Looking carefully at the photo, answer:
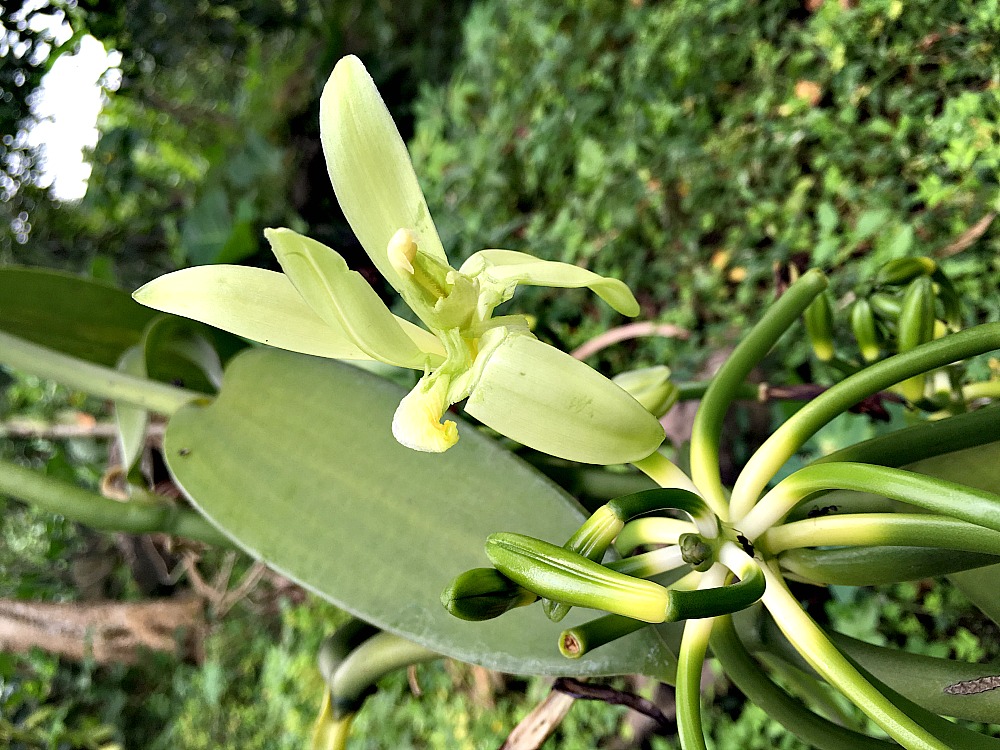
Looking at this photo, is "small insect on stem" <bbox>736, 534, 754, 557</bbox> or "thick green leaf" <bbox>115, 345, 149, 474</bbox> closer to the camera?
"small insect on stem" <bbox>736, 534, 754, 557</bbox>

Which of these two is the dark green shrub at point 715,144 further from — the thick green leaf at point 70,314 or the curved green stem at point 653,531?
the thick green leaf at point 70,314

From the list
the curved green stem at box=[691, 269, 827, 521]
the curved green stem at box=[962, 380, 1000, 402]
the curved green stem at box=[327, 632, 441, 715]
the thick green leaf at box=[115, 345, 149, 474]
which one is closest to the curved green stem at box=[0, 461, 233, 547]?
the thick green leaf at box=[115, 345, 149, 474]

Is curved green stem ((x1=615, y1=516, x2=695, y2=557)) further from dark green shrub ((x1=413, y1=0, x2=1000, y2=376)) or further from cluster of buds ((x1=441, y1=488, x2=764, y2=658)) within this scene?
dark green shrub ((x1=413, y1=0, x2=1000, y2=376))

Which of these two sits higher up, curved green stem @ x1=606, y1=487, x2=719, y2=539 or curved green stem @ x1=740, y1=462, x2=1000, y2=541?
curved green stem @ x1=740, y1=462, x2=1000, y2=541

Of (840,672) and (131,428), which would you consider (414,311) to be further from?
(131,428)

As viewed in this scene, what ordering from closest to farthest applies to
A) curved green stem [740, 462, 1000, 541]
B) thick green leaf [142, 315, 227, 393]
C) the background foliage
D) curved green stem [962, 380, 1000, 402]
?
1. curved green stem [740, 462, 1000, 541]
2. curved green stem [962, 380, 1000, 402]
3. thick green leaf [142, 315, 227, 393]
4. the background foliage

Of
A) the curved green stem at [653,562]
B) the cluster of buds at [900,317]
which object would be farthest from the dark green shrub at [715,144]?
the curved green stem at [653,562]

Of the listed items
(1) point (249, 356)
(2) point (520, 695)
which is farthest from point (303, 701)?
(1) point (249, 356)

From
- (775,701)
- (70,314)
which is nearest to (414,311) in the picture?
(775,701)
